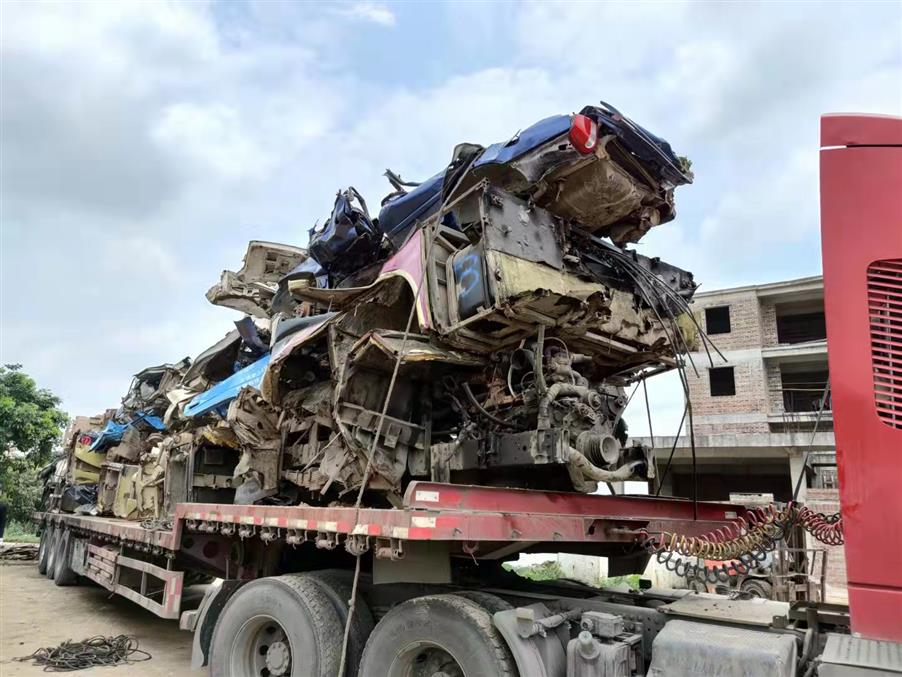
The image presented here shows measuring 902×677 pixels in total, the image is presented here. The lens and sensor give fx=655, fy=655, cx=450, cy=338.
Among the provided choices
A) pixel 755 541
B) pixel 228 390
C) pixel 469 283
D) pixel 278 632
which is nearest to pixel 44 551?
pixel 228 390

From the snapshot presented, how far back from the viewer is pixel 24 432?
19.5 metres

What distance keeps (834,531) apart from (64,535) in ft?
40.6

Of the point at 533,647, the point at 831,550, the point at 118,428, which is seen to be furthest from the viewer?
the point at 118,428

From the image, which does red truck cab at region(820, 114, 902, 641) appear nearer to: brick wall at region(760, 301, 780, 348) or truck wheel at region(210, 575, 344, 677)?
truck wheel at region(210, 575, 344, 677)

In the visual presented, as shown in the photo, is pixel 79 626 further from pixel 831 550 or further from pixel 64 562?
pixel 831 550

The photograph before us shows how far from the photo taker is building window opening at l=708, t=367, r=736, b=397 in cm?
2033

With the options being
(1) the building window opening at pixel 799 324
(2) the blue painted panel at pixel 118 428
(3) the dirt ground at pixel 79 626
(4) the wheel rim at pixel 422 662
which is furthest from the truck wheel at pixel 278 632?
(1) the building window opening at pixel 799 324

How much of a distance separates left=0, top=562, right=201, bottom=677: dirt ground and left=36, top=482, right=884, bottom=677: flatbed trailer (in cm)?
177

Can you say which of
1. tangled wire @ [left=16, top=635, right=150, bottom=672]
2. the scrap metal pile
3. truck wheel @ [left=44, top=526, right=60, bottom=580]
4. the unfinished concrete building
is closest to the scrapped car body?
the scrap metal pile

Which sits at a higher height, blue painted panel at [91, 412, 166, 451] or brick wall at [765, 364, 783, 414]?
brick wall at [765, 364, 783, 414]

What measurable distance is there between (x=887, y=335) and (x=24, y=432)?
2237cm

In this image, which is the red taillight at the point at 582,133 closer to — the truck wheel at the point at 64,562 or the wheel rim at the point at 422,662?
the wheel rim at the point at 422,662

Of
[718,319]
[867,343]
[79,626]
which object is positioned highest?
[718,319]

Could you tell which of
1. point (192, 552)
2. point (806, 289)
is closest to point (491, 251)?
point (192, 552)
